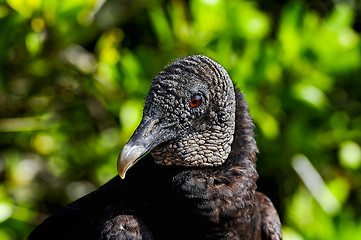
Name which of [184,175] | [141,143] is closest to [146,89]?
[184,175]

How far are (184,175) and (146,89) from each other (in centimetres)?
144

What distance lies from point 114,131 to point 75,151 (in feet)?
1.59

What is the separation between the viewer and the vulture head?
6.61ft

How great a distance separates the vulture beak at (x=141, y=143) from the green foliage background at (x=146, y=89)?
1484 millimetres

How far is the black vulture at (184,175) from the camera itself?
2.04 metres

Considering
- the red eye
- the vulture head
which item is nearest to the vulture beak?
the vulture head

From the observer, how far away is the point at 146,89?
3.51m

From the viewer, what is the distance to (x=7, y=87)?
384cm

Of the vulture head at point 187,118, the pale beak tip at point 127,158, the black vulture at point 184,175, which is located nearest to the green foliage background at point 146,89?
the black vulture at point 184,175

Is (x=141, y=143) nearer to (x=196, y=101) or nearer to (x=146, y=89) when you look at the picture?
(x=196, y=101)

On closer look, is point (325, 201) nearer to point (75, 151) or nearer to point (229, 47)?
point (229, 47)

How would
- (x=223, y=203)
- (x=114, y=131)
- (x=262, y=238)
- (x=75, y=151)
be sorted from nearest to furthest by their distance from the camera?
1. (x=223, y=203)
2. (x=262, y=238)
3. (x=114, y=131)
4. (x=75, y=151)

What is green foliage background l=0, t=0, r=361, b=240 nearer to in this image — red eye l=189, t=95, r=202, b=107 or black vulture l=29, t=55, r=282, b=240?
black vulture l=29, t=55, r=282, b=240

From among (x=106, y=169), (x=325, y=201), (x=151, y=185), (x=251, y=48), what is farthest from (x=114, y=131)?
(x=151, y=185)
